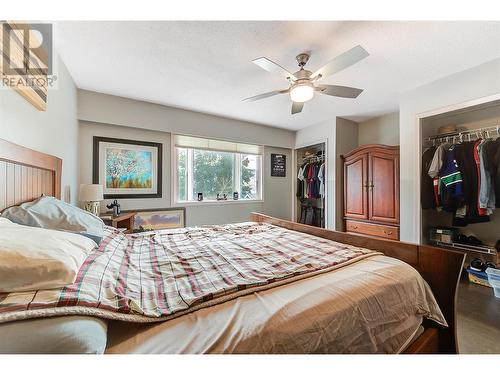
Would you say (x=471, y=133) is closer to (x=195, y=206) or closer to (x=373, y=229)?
(x=373, y=229)

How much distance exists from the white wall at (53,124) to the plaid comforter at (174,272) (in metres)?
0.87

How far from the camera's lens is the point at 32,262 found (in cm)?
66

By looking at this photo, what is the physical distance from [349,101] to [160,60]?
2.38m

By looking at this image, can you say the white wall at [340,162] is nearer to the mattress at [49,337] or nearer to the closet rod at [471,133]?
the closet rod at [471,133]

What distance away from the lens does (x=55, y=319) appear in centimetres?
57

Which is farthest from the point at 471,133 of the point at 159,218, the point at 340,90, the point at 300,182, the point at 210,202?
the point at 159,218

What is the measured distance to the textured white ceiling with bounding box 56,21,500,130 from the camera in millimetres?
1525

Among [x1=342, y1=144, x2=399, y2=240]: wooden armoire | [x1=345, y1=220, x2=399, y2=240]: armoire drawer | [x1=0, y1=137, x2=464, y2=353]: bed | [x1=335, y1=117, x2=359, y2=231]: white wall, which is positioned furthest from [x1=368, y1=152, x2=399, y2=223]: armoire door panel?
[x1=0, y1=137, x2=464, y2=353]: bed

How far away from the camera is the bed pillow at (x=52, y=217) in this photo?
1.09 metres

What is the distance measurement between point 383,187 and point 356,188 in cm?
41

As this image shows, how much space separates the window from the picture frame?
228mm
